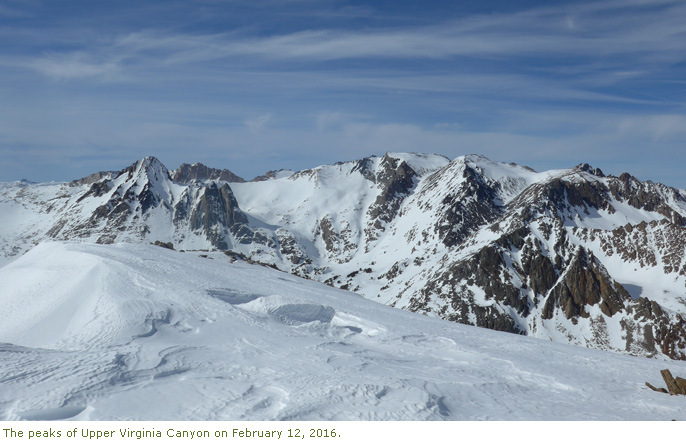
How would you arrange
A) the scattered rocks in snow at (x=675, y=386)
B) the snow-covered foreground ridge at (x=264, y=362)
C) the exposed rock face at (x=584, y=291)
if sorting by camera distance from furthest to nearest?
the exposed rock face at (x=584, y=291), the scattered rocks in snow at (x=675, y=386), the snow-covered foreground ridge at (x=264, y=362)

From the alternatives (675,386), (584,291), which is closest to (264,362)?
(675,386)

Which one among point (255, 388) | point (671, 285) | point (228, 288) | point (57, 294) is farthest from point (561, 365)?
point (671, 285)

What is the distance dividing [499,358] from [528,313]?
127m

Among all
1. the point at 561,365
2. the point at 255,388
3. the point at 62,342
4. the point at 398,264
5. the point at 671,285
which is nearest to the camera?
the point at 255,388

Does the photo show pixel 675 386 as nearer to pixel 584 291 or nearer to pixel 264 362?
pixel 264 362

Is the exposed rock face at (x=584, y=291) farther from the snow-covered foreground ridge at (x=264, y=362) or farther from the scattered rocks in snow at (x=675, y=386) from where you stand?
the scattered rocks in snow at (x=675, y=386)

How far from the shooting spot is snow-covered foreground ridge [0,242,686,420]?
733 inches

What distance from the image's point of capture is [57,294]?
35.1 metres

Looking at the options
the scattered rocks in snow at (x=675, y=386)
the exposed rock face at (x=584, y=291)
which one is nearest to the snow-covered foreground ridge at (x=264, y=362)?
the scattered rocks in snow at (x=675, y=386)

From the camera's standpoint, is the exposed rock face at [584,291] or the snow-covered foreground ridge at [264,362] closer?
the snow-covered foreground ridge at [264,362]

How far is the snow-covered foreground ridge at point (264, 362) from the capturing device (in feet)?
61.1

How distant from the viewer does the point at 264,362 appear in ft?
78.1

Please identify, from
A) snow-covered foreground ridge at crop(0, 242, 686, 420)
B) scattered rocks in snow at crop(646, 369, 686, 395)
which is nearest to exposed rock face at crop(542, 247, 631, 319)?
snow-covered foreground ridge at crop(0, 242, 686, 420)
